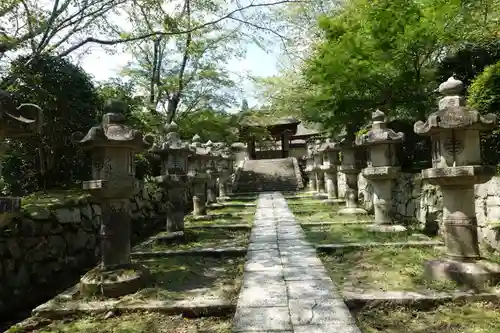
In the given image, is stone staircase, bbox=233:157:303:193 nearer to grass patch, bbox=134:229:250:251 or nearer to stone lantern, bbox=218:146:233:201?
stone lantern, bbox=218:146:233:201

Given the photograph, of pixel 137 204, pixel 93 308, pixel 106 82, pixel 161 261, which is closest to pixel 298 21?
pixel 106 82

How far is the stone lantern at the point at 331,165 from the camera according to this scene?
482 inches

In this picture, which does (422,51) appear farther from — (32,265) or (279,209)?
(32,265)

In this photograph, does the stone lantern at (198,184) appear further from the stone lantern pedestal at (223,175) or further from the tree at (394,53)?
the tree at (394,53)

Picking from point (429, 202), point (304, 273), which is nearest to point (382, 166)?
point (429, 202)

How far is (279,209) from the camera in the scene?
1169cm

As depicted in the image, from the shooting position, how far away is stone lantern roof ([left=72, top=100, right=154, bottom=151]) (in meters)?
4.72

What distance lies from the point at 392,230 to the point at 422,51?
4430mm

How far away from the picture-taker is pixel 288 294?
4062 millimetres

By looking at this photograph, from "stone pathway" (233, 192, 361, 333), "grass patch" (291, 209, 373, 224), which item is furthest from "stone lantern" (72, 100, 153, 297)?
"grass patch" (291, 209, 373, 224)

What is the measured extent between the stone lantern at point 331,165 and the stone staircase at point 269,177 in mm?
7065

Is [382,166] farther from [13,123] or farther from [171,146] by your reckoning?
[13,123]

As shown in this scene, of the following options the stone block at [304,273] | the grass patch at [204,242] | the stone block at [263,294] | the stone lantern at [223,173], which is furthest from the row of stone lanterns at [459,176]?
the stone lantern at [223,173]

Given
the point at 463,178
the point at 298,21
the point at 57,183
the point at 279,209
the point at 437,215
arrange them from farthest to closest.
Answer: the point at 298,21 → the point at 279,209 → the point at 57,183 → the point at 437,215 → the point at 463,178
